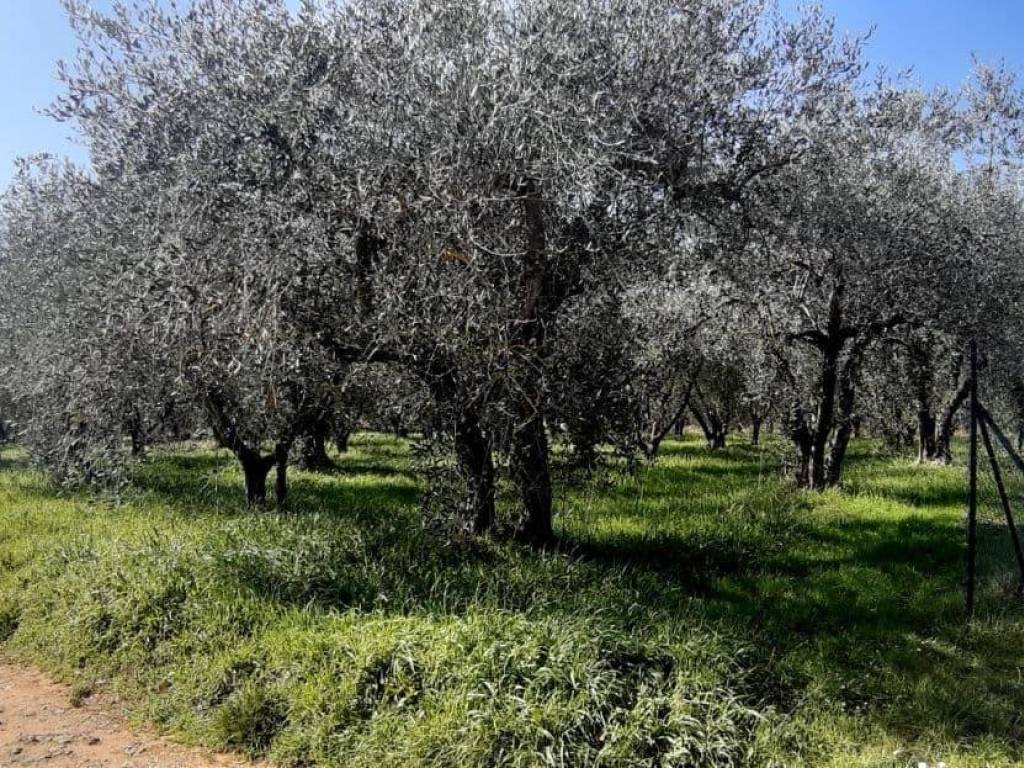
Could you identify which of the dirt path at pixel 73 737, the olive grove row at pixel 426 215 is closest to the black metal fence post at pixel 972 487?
the olive grove row at pixel 426 215

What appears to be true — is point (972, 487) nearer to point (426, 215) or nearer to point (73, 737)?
point (426, 215)

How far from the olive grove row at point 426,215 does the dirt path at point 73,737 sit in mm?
2686

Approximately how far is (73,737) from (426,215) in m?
4.64

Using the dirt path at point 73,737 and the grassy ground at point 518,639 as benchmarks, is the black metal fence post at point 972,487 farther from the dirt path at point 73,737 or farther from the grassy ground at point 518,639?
the dirt path at point 73,737

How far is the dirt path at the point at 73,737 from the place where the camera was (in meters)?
5.10

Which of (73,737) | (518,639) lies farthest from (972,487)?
(73,737)

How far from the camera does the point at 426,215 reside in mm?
6395

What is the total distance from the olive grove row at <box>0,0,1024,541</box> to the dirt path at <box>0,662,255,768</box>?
2686mm

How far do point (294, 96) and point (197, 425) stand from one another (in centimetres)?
527

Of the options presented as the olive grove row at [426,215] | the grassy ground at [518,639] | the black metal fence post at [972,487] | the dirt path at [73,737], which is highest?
the olive grove row at [426,215]

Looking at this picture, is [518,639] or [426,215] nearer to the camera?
[518,639]

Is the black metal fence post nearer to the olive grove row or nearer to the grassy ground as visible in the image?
the grassy ground

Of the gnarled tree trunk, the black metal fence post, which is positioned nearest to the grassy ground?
the black metal fence post

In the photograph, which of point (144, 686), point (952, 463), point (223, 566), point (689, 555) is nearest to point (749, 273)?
point (689, 555)
